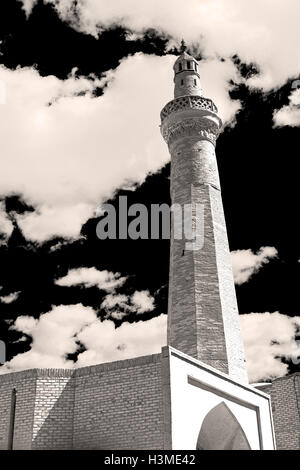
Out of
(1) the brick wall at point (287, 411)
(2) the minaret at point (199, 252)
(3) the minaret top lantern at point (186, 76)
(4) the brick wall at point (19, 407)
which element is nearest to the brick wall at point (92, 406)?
(4) the brick wall at point (19, 407)

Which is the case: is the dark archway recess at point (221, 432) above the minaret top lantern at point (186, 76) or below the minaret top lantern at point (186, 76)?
below

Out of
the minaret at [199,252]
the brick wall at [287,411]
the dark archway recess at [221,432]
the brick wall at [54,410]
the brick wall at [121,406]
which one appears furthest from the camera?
the brick wall at [287,411]

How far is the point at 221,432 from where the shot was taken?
1362cm

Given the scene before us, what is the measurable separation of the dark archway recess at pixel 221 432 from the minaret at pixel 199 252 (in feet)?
8.23

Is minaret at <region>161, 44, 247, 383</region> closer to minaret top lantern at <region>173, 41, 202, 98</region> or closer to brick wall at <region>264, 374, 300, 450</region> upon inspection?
minaret top lantern at <region>173, 41, 202, 98</region>

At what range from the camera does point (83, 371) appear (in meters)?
12.1

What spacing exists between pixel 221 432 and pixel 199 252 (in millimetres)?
6017

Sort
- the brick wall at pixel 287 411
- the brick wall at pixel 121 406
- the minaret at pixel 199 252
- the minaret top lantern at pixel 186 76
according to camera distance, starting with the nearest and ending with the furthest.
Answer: the brick wall at pixel 121 406, the minaret at pixel 199 252, the brick wall at pixel 287 411, the minaret top lantern at pixel 186 76

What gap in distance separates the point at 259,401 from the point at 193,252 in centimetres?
527

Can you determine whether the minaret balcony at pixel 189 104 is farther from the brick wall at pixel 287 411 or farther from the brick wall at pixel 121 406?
the brick wall at pixel 121 406

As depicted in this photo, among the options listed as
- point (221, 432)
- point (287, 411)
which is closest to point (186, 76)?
point (287, 411)

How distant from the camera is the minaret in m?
16.6

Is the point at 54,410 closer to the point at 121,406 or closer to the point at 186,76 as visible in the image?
the point at 121,406

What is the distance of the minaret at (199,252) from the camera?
16.6 metres
